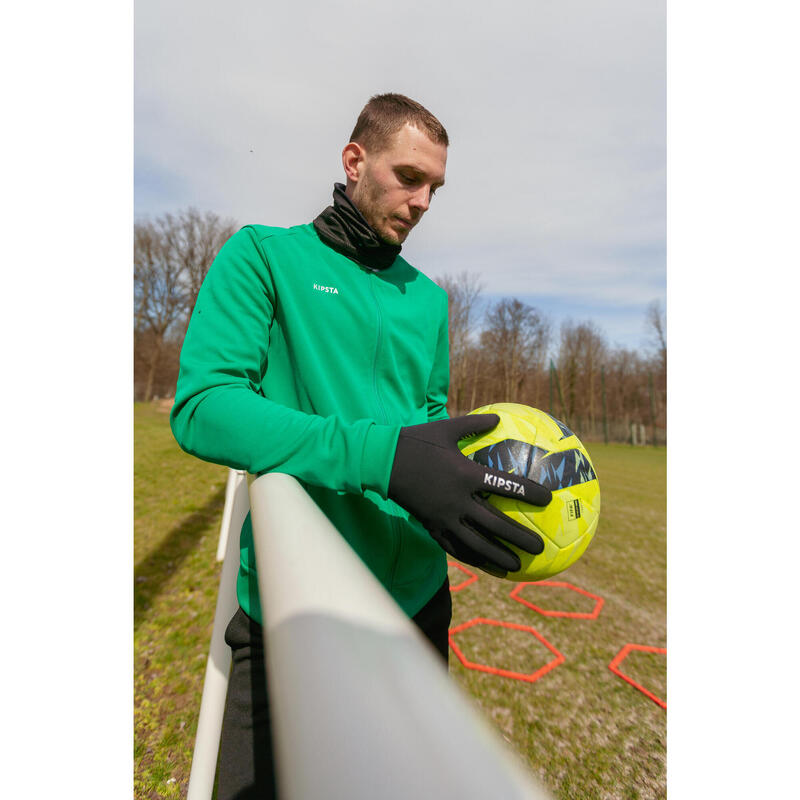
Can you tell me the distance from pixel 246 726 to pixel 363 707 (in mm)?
1287

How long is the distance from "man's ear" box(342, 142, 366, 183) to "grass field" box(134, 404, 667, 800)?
303 cm

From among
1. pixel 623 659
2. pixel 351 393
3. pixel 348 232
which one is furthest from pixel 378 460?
pixel 623 659

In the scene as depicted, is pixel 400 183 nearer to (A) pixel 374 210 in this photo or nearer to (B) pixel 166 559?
(A) pixel 374 210

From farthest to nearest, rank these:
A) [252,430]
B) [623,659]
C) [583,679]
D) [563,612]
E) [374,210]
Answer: [563,612] → [623,659] → [583,679] → [374,210] → [252,430]

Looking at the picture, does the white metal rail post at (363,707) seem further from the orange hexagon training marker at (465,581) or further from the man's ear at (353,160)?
the orange hexagon training marker at (465,581)

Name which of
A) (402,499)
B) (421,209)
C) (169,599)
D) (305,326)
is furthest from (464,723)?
(169,599)

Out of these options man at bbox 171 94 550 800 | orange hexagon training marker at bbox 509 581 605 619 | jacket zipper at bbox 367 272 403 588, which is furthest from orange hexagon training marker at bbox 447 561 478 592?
jacket zipper at bbox 367 272 403 588

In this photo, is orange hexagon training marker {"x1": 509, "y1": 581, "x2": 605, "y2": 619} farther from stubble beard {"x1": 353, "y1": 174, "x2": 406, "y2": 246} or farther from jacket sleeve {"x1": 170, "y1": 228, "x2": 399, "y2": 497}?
jacket sleeve {"x1": 170, "y1": 228, "x2": 399, "y2": 497}

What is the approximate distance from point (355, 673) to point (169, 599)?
4.88m

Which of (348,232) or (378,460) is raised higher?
(348,232)

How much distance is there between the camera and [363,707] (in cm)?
31

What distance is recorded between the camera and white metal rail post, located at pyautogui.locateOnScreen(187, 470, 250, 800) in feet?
4.71

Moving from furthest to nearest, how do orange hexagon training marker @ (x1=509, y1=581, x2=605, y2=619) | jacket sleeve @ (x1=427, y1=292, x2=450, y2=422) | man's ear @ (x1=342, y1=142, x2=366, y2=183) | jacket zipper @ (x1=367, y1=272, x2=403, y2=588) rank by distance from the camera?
orange hexagon training marker @ (x1=509, y1=581, x2=605, y2=619) < jacket sleeve @ (x1=427, y1=292, x2=450, y2=422) < man's ear @ (x1=342, y1=142, x2=366, y2=183) < jacket zipper @ (x1=367, y1=272, x2=403, y2=588)

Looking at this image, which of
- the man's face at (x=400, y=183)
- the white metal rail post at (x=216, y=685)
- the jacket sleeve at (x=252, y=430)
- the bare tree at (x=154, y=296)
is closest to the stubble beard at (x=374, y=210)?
the man's face at (x=400, y=183)
